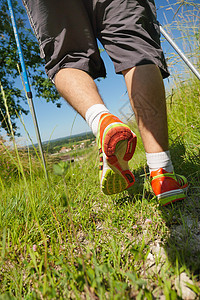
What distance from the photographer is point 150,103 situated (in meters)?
0.91

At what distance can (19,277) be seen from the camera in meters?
0.65

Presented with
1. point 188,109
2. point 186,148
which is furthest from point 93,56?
point 188,109

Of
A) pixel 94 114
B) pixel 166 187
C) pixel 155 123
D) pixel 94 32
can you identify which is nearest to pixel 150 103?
pixel 155 123

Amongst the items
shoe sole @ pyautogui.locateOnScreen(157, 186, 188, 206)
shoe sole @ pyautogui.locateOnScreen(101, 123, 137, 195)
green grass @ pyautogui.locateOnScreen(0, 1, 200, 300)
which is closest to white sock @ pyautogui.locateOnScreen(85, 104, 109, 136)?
shoe sole @ pyautogui.locateOnScreen(101, 123, 137, 195)

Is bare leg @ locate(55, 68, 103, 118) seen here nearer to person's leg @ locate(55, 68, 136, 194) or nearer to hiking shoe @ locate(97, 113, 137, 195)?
person's leg @ locate(55, 68, 136, 194)

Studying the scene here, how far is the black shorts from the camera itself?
0.95 m

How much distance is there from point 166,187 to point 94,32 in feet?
3.40

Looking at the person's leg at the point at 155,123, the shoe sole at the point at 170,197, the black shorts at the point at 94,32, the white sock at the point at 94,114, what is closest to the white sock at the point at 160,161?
the person's leg at the point at 155,123

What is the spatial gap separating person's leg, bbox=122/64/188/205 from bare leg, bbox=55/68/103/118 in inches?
7.9

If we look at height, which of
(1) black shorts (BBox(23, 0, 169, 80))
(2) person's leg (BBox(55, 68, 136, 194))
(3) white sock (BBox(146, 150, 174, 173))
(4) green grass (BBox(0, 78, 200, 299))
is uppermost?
(1) black shorts (BBox(23, 0, 169, 80))

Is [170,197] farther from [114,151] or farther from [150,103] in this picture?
[150,103]

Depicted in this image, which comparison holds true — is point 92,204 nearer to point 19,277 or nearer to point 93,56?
point 19,277

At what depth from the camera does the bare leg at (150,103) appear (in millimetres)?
905

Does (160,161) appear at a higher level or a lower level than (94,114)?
lower
